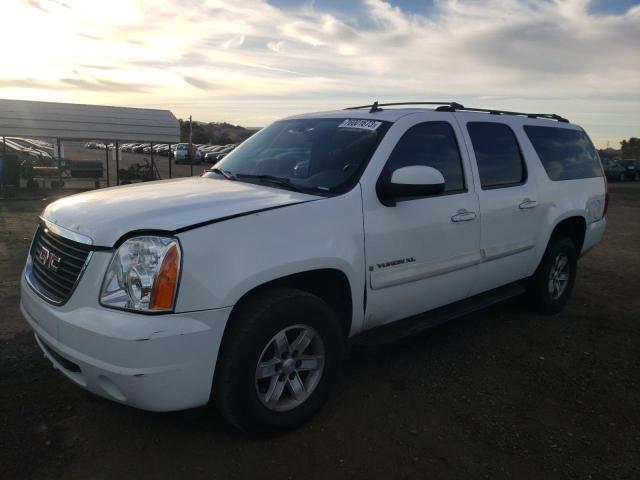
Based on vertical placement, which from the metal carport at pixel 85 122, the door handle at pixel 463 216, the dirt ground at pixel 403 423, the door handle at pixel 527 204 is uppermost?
the metal carport at pixel 85 122

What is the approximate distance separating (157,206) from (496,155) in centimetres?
287

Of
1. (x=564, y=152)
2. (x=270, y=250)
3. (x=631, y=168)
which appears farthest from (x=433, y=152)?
(x=631, y=168)

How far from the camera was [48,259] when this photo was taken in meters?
3.01

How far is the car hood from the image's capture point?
104 inches

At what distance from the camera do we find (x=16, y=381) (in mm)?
3580

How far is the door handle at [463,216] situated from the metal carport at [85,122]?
1726 cm

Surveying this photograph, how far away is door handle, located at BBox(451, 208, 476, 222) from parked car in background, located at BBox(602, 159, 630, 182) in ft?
114

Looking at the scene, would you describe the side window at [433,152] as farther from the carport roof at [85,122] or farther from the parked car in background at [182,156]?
the parked car in background at [182,156]

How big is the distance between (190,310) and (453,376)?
2.20 metres

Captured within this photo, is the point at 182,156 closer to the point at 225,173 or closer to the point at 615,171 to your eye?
the point at 615,171

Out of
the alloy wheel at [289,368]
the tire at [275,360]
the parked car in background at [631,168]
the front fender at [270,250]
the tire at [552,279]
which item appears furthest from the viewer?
the parked car in background at [631,168]

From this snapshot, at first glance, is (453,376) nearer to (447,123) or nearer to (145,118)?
(447,123)

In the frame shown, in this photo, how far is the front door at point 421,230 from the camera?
10.9 feet

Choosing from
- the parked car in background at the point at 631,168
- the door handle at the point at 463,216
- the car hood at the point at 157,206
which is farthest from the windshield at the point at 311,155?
the parked car in background at the point at 631,168
